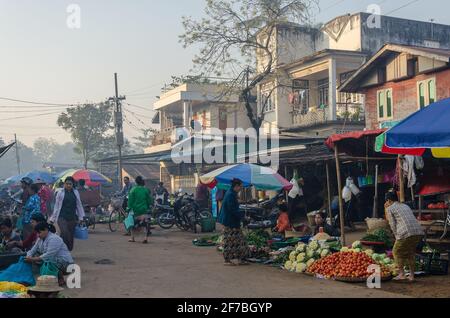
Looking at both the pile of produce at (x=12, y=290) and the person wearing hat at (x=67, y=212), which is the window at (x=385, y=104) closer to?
the person wearing hat at (x=67, y=212)

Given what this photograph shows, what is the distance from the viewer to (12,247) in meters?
9.02

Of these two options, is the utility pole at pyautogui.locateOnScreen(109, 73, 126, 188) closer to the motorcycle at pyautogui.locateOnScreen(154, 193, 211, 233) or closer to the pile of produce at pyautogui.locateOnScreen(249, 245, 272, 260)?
the motorcycle at pyautogui.locateOnScreen(154, 193, 211, 233)

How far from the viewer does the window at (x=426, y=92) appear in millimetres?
18609

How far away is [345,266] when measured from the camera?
8.38 meters

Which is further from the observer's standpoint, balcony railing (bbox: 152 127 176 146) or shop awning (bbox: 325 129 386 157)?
balcony railing (bbox: 152 127 176 146)

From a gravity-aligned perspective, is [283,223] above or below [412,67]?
below

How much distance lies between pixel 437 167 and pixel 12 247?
30.9 ft

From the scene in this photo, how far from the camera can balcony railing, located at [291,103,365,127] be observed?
2458 centimetres

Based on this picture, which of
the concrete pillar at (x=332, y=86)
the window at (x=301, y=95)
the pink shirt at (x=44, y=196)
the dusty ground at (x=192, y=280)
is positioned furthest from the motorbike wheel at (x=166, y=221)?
the window at (x=301, y=95)

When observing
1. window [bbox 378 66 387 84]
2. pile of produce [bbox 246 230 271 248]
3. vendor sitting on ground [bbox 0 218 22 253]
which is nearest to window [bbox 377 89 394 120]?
window [bbox 378 66 387 84]

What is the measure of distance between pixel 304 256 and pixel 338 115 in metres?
16.9

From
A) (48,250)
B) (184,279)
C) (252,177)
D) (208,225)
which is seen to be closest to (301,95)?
(208,225)

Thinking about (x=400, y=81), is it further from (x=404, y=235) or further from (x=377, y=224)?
(x=404, y=235)
